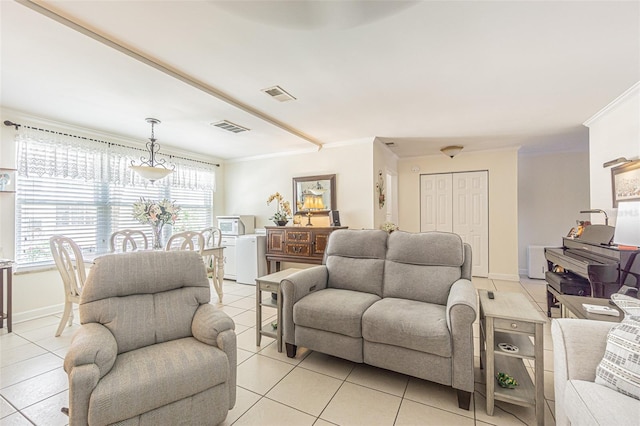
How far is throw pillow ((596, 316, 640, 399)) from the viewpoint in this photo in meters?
1.14

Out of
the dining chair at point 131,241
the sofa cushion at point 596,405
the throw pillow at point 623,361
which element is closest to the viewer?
the sofa cushion at point 596,405

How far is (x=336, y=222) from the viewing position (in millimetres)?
4453

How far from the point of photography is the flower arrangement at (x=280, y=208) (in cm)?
491

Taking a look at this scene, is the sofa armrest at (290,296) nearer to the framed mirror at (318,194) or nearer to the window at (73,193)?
the framed mirror at (318,194)

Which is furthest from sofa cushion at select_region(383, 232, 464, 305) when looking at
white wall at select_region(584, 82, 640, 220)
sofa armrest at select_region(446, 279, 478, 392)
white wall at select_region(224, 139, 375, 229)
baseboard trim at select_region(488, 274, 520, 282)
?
baseboard trim at select_region(488, 274, 520, 282)

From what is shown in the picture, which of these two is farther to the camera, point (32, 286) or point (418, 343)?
A: point (32, 286)

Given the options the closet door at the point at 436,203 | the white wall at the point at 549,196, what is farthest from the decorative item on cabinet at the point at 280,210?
the white wall at the point at 549,196

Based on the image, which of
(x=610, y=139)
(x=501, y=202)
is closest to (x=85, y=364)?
(x=610, y=139)

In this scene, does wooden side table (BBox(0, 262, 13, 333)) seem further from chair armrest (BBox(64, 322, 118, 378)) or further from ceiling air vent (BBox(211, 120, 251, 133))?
ceiling air vent (BBox(211, 120, 251, 133))

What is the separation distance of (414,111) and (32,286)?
16.7 ft

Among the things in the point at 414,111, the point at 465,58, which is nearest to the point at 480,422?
the point at 465,58

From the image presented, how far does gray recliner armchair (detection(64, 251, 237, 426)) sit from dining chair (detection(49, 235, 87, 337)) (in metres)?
1.39

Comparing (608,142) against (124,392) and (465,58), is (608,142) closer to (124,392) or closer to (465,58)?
(465,58)

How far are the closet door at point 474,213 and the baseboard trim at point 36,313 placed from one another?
254 inches
